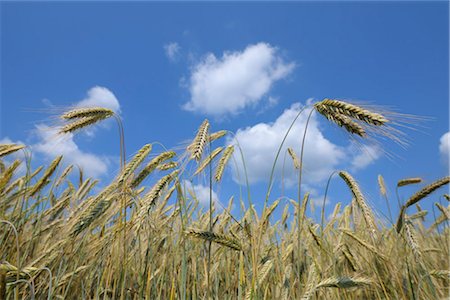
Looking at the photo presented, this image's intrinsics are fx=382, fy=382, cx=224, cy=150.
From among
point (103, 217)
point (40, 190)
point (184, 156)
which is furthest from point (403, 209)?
point (40, 190)

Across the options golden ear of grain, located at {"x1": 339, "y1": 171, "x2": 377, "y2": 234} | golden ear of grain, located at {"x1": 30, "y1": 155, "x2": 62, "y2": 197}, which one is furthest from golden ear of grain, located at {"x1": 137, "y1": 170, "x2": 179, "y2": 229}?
golden ear of grain, located at {"x1": 30, "y1": 155, "x2": 62, "y2": 197}

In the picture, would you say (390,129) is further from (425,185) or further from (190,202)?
(190,202)


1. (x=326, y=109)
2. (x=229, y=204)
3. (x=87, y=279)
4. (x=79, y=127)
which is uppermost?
(x=229, y=204)

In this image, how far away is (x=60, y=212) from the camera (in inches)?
159

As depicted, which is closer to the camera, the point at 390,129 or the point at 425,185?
the point at 390,129

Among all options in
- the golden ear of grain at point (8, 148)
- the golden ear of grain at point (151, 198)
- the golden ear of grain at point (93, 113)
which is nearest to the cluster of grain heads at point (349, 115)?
the golden ear of grain at point (151, 198)

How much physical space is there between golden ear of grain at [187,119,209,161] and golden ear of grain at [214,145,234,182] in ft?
1.14

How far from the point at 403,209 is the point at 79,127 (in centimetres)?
263

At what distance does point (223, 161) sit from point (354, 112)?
3.69ft

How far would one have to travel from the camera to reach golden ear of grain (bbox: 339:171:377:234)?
2599 millimetres

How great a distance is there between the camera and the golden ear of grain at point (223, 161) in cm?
291

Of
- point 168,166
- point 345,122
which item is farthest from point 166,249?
point 345,122

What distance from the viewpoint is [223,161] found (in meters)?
3.05

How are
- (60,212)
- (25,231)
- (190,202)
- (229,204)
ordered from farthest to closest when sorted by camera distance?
(229,204), (190,202), (60,212), (25,231)
